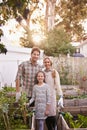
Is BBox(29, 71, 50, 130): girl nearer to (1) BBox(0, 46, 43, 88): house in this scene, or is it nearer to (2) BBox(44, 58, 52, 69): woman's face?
(2) BBox(44, 58, 52, 69): woman's face

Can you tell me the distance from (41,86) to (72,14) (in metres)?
25.8

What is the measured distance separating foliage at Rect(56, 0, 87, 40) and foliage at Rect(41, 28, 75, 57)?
2.95 meters

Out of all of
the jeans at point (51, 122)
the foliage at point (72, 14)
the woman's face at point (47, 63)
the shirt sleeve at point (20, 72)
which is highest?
the foliage at point (72, 14)

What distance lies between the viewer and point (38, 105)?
6766mm

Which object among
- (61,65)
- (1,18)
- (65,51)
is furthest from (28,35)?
(1,18)

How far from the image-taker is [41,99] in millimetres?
6758

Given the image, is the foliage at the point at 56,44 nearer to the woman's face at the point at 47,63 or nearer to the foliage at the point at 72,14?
the foliage at the point at 72,14

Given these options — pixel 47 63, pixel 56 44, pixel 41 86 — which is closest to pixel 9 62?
pixel 47 63

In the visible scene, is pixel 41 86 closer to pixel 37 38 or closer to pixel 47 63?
pixel 47 63

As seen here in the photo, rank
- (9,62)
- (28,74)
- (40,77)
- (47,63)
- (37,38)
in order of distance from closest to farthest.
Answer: (40,77) < (47,63) < (28,74) < (9,62) < (37,38)

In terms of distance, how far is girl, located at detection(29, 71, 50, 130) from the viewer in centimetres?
675

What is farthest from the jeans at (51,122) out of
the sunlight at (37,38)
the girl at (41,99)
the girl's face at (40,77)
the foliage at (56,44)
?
the sunlight at (37,38)

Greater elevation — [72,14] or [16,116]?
[72,14]

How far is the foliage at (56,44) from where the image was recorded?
27895mm
